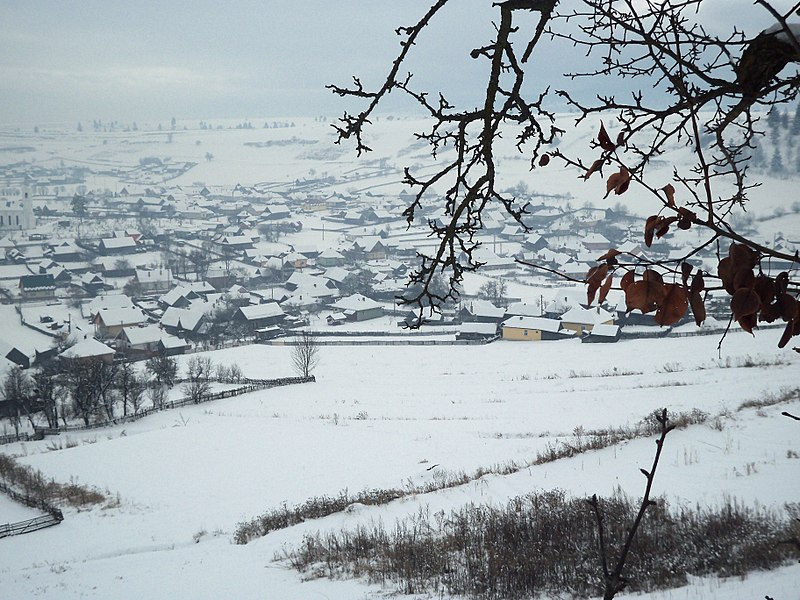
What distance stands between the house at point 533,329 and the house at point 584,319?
44cm

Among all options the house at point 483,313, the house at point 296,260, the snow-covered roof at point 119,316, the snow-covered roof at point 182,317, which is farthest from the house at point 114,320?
the house at point 483,313

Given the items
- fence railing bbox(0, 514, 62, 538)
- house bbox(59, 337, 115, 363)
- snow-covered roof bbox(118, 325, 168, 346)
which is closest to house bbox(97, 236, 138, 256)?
snow-covered roof bbox(118, 325, 168, 346)

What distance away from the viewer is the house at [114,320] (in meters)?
29.8

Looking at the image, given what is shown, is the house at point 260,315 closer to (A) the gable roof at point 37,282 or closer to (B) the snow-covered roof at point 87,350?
(B) the snow-covered roof at point 87,350

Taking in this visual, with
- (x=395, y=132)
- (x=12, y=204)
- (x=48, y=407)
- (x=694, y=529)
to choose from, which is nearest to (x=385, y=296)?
(x=48, y=407)

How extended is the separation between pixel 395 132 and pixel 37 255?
90888mm

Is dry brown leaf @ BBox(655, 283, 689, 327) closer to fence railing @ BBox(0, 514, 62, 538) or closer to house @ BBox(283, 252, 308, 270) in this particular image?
fence railing @ BBox(0, 514, 62, 538)

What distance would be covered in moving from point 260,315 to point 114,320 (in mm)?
7356

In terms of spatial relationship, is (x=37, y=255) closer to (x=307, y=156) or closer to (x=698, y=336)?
(x=698, y=336)

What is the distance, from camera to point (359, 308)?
32.0m

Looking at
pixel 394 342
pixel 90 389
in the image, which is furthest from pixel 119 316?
pixel 394 342

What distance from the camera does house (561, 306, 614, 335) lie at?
1041 inches

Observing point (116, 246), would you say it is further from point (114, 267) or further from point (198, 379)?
point (198, 379)

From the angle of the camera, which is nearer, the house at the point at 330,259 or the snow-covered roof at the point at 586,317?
the snow-covered roof at the point at 586,317
